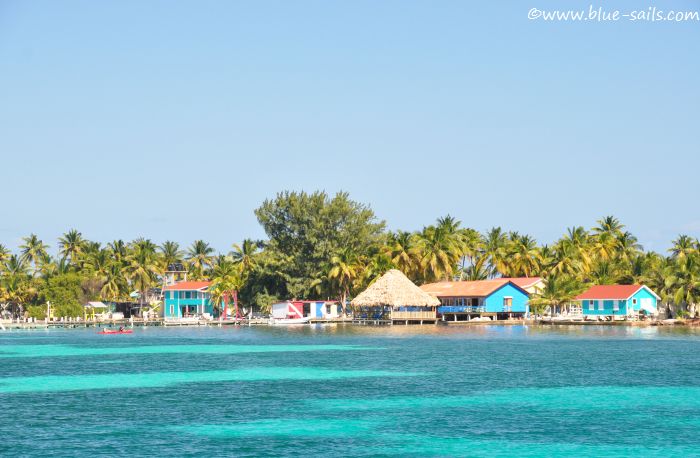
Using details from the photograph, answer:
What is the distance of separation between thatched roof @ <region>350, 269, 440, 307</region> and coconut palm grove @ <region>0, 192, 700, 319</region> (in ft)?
18.6

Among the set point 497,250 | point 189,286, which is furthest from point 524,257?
point 189,286

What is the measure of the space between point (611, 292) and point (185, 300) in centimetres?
5918

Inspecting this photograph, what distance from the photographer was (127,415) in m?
39.0

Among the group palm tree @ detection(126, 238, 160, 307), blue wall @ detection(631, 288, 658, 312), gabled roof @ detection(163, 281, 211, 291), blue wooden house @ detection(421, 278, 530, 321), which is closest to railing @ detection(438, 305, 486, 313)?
A: blue wooden house @ detection(421, 278, 530, 321)

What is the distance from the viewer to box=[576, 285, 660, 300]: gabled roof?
111 meters

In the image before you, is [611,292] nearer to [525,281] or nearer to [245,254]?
[525,281]

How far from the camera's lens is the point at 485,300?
115 m

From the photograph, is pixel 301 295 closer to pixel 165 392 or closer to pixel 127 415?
pixel 165 392

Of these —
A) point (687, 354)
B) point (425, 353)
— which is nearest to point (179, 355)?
point (425, 353)

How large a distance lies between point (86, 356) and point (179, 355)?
Result: 6.72m

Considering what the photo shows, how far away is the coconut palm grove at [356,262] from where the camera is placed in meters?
120

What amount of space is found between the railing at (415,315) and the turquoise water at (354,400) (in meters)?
38.1

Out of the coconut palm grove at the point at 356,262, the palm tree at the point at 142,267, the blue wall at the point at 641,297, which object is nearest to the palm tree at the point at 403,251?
the coconut palm grove at the point at 356,262

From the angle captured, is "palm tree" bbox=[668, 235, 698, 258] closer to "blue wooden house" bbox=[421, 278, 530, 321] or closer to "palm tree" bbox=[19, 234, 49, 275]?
"blue wooden house" bbox=[421, 278, 530, 321]
